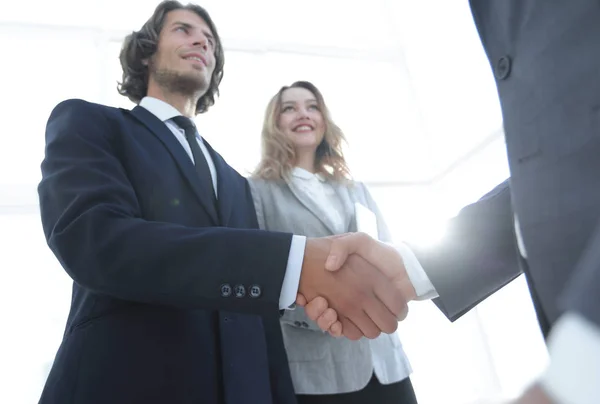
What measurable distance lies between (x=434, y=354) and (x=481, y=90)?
1623 mm

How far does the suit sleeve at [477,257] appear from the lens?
71cm

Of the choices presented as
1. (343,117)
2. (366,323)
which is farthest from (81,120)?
(343,117)

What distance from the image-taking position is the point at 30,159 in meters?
2.41

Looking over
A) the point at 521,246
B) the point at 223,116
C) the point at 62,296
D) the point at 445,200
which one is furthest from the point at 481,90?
the point at 62,296

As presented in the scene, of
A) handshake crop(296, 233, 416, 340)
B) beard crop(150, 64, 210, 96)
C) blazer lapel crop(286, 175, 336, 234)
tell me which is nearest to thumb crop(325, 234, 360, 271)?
handshake crop(296, 233, 416, 340)

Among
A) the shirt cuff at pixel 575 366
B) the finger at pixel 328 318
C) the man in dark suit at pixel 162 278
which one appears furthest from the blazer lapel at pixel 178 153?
the shirt cuff at pixel 575 366

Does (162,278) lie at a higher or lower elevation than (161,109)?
lower

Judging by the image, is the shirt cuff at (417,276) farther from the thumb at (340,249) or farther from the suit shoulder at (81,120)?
the suit shoulder at (81,120)

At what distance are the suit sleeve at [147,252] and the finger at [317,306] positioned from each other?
0.53 ft

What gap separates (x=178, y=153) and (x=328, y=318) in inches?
19.0

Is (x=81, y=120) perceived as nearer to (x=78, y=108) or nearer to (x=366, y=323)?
(x=78, y=108)

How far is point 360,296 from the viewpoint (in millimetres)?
892

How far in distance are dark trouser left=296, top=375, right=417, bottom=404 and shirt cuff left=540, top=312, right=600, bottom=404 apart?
0.93 metres

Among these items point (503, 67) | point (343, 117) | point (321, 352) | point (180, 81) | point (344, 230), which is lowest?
point (321, 352)
